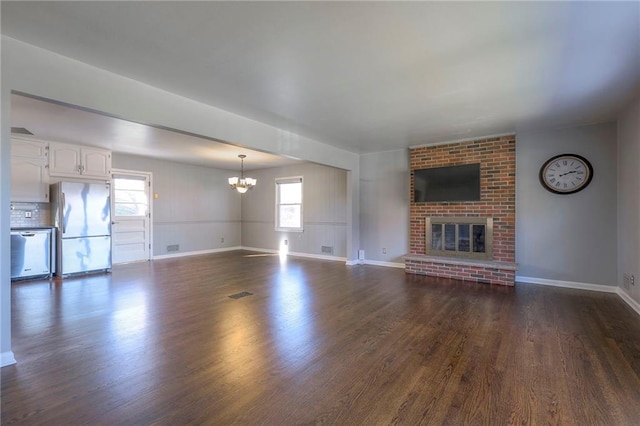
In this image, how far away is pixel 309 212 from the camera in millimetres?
7941

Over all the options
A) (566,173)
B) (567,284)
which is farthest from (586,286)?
(566,173)

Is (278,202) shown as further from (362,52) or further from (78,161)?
(362,52)

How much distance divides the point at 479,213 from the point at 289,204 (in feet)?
15.9

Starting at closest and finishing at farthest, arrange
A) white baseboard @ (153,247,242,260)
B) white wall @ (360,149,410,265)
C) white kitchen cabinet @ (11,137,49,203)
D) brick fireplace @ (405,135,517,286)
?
1. brick fireplace @ (405,135,517,286)
2. white kitchen cabinet @ (11,137,49,203)
3. white wall @ (360,149,410,265)
4. white baseboard @ (153,247,242,260)

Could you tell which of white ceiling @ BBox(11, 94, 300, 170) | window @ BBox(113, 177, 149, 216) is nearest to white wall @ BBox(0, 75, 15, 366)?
white ceiling @ BBox(11, 94, 300, 170)

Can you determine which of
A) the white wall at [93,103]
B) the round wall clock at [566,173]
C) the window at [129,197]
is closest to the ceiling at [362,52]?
the white wall at [93,103]

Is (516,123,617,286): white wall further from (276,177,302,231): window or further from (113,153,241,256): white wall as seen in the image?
(113,153,241,256): white wall

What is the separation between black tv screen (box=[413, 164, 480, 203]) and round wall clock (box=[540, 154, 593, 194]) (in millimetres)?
985

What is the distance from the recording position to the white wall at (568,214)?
437cm

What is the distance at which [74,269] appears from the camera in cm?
544

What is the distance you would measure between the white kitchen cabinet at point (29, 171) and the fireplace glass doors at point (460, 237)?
713cm

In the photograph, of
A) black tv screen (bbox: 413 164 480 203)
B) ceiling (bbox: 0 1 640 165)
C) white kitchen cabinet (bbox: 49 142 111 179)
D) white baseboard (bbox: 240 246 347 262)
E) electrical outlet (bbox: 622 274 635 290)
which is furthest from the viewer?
white baseboard (bbox: 240 246 347 262)

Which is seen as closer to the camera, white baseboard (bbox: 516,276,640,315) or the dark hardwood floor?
the dark hardwood floor

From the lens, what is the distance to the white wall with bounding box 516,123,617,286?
4.37 metres
